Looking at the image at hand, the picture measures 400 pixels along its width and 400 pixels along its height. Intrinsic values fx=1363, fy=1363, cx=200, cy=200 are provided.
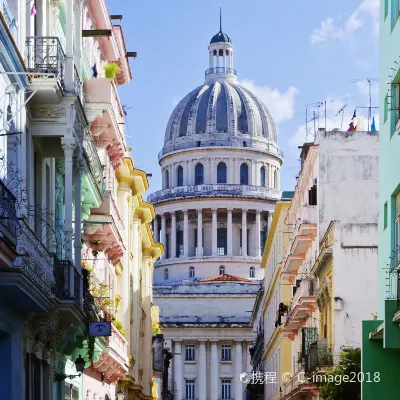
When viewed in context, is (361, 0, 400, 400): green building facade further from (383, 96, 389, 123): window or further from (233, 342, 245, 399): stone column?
(233, 342, 245, 399): stone column

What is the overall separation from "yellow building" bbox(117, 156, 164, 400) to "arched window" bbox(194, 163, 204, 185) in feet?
257

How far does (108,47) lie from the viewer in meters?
40.8

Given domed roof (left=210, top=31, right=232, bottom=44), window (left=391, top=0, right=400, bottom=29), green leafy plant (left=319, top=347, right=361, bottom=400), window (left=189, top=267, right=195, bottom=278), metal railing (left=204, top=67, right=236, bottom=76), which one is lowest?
green leafy plant (left=319, top=347, right=361, bottom=400)

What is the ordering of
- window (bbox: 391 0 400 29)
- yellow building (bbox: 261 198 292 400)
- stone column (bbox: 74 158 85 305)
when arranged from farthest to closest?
yellow building (bbox: 261 198 292 400) → window (bbox: 391 0 400 29) → stone column (bbox: 74 158 85 305)

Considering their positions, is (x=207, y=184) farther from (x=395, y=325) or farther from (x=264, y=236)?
(x=395, y=325)

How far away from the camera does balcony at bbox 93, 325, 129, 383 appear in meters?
37.6

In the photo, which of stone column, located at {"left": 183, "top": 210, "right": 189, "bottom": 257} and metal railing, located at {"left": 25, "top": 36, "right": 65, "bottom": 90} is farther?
stone column, located at {"left": 183, "top": 210, "right": 189, "bottom": 257}

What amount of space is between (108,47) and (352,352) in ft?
38.4

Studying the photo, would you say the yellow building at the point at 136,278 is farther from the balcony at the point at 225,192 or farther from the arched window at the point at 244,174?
the arched window at the point at 244,174

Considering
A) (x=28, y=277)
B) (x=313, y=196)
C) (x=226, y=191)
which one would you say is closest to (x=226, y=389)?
(x=226, y=191)

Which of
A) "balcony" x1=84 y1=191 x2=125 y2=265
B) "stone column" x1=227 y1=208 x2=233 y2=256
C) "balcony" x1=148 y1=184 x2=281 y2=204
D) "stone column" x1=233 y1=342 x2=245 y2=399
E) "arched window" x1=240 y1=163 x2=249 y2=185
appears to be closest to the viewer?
"balcony" x1=84 y1=191 x2=125 y2=265

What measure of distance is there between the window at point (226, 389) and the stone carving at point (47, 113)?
116277 mm

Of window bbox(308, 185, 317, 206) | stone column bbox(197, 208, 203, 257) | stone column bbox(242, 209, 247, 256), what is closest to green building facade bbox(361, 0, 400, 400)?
window bbox(308, 185, 317, 206)

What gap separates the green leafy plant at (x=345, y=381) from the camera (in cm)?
3988
